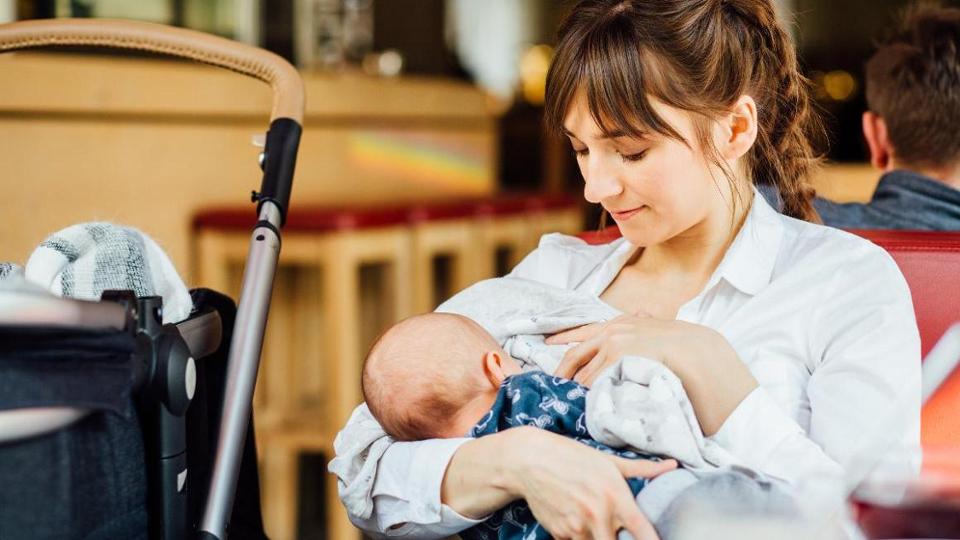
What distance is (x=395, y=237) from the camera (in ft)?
10.8

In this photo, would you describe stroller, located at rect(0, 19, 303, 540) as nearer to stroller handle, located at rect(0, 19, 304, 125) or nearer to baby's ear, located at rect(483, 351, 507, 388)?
stroller handle, located at rect(0, 19, 304, 125)

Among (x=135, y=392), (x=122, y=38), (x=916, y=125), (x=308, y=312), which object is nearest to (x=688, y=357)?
(x=135, y=392)

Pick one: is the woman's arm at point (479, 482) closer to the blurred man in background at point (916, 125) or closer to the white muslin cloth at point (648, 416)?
the white muslin cloth at point (648, 416)

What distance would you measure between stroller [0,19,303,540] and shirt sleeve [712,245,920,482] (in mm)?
596

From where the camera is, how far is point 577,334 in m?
1.44

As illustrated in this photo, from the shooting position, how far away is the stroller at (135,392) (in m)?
1.02

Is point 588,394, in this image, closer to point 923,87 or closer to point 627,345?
point 627,345

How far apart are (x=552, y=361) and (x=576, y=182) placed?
6.48m

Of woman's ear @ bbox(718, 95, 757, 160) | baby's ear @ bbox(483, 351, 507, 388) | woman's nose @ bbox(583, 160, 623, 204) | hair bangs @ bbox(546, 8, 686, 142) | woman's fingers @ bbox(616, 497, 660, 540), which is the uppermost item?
hair bangs @ bbox(546, 8, 686, 142)

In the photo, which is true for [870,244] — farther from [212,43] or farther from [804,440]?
[212,43]

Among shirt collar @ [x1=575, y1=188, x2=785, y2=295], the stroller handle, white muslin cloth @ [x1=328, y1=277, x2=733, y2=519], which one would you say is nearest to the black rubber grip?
the stroller handle

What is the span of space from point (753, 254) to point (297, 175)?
2.49 metres

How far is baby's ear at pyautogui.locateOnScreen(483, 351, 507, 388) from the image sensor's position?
1360 mm

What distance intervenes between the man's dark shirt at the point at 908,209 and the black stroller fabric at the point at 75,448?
1.29 meters
